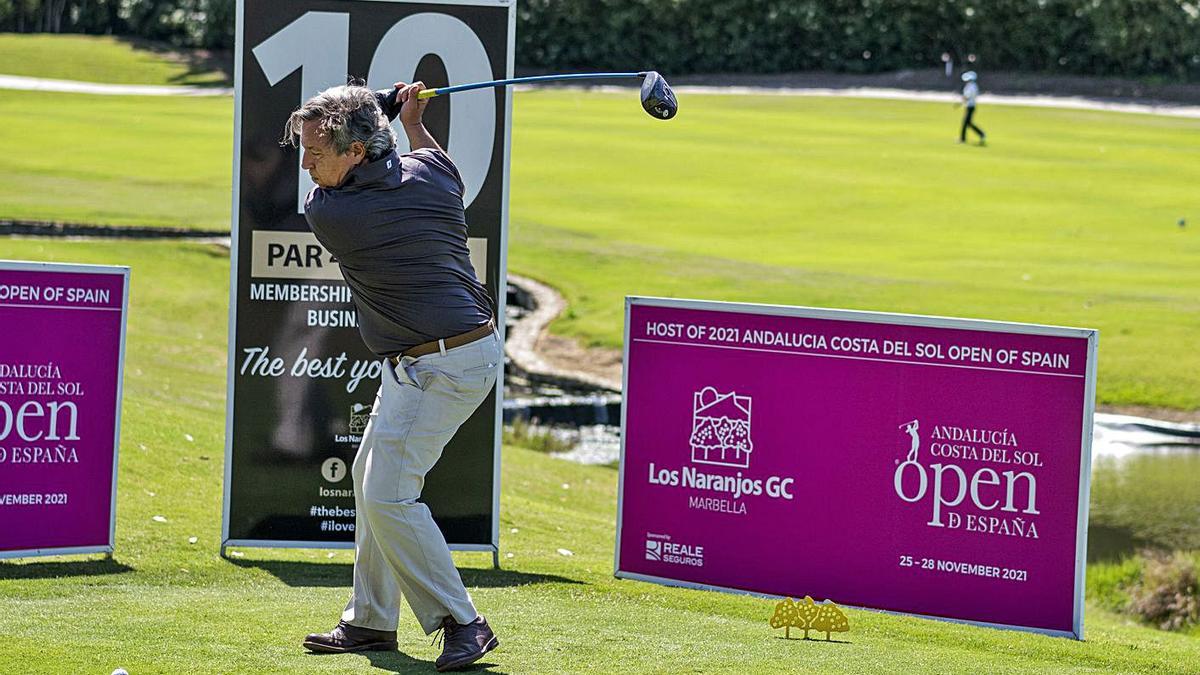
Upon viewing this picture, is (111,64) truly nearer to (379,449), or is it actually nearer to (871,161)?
(871,161)

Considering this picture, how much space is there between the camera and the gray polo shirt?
16.7ft

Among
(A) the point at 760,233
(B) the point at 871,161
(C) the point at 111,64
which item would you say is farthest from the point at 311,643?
(C) the point at 111,64

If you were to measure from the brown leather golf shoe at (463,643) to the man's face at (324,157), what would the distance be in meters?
1.50

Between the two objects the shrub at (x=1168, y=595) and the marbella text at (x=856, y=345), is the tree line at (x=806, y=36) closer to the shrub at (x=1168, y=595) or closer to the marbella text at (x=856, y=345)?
the shrub at (x=1168, y=595)

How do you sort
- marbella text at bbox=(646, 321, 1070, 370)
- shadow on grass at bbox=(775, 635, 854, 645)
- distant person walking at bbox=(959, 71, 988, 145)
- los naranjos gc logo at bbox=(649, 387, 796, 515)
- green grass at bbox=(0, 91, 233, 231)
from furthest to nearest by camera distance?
distant person walking at bbox=(959, 71, 988, 145)
green grass at bbox=(0, 91, 233, 231)
los naranjos gc logo at bbox=(649, 387, 796, 515)
marbella text at bbox=(646, 321, 1070, 370)
shadow on grass at bbox=(775, 635, 854, 645)

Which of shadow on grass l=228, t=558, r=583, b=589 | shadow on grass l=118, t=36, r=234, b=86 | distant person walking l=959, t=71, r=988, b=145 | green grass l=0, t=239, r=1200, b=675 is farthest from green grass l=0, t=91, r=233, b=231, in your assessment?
shadow on grass l=228, t=558, r=583, b=589

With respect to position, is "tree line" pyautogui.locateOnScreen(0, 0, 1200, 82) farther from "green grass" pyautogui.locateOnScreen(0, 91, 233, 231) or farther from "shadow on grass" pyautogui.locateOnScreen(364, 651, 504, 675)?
"shadow on grass" pyautogui.locateOnScreen(364, 651, 504, 675)

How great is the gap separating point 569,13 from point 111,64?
15953 millimetres

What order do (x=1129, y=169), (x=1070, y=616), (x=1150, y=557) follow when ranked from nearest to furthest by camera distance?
1. (x=1070, y=616)
2. (x=1150, y=557)
3. (x=1129, y=169)

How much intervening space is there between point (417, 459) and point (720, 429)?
2.30 m

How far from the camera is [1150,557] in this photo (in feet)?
36.9

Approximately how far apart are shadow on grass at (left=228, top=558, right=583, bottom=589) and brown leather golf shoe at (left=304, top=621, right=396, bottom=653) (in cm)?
162

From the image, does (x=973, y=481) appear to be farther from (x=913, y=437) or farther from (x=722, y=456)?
(x=722, y=456)

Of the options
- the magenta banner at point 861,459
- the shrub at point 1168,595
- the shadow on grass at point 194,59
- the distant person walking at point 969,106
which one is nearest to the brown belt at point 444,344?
the magenta banner at point 861,459
